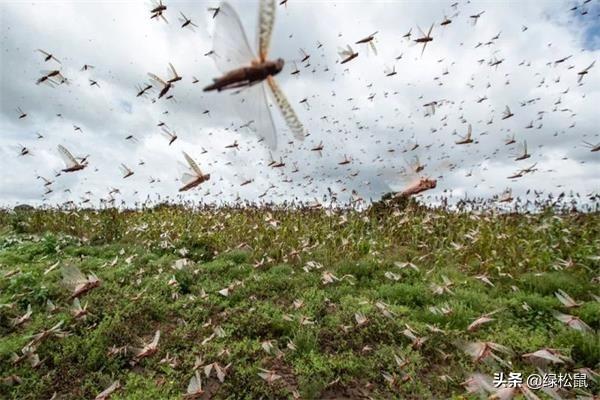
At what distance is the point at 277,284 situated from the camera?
6.83 meters

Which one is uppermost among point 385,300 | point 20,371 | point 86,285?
point 86,285

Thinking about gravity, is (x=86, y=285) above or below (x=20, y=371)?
above

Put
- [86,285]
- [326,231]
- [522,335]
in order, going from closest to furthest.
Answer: [86,285] → [522,335] → [326,231]

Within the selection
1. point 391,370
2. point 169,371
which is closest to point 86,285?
point 169,371

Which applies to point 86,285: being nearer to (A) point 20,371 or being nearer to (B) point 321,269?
(A) point 20,371

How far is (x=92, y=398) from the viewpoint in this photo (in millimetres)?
4453

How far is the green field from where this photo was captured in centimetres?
459

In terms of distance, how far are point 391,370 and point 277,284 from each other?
264cm

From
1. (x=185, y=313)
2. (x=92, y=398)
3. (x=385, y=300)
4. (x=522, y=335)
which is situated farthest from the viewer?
(x=385, y=300)

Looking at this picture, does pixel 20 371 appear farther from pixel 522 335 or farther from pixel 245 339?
pixel 522 335

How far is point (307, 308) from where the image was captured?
5.92 m

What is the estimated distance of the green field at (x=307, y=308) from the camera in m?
4.59

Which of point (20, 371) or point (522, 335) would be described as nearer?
point (20, 371)

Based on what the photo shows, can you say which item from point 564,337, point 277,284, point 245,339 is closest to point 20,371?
point 245,339
